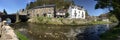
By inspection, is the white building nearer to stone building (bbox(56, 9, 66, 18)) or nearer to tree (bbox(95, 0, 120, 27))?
stone building (bbox(56, 9, 66, 18))

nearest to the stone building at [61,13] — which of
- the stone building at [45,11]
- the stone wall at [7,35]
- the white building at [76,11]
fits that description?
the stone building at [45,11]

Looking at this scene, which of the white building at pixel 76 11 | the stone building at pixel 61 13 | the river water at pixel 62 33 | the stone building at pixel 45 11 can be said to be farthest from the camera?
the stone building at pixel 45 11

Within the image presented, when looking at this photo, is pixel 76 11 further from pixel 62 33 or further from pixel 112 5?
pixel 112 5

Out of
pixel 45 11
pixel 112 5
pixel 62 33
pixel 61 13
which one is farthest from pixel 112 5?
pixel 45 11

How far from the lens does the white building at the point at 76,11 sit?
125 metres

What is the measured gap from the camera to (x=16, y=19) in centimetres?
12169

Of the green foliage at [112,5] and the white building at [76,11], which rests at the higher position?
the green foliage at [112,5]

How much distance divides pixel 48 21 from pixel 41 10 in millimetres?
28322

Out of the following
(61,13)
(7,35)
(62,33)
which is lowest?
(61,13)

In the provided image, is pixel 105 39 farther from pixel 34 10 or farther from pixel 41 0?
pixel 41 0

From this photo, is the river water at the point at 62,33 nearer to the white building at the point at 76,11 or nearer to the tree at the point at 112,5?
the tree at the point at 112,5

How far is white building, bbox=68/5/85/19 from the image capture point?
125100 mm

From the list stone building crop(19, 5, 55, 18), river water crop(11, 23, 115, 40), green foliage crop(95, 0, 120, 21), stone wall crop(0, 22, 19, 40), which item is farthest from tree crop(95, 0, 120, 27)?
stone building crop(19, 5, 55, 18)

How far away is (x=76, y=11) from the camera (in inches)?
5022
